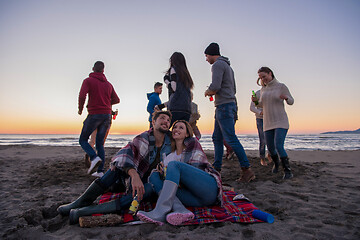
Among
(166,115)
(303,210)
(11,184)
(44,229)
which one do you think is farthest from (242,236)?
(11,184)

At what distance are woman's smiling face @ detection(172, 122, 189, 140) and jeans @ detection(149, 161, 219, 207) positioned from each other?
47 centimetres

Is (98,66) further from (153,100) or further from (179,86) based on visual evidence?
(179,86)

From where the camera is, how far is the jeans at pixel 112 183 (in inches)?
82.8

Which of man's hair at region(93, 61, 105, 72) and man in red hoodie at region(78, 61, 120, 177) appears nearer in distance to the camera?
man in red hoodie at region(78, 61, 120, 177)

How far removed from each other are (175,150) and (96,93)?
2.39m

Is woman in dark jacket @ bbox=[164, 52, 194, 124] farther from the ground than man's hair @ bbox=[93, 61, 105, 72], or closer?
closer

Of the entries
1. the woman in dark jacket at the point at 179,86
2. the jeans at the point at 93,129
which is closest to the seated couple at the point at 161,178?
the woman in dark jacket at the point at 179,86

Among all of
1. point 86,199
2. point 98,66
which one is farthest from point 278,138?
point 98,66

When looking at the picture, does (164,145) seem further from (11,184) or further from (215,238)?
(11,184)

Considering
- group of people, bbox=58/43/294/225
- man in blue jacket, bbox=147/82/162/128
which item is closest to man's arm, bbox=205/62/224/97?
group of people, bbox=58/43/294/225

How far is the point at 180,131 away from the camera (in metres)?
2.52

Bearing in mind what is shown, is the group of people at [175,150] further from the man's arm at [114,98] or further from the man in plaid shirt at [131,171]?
the man's arm at [114,98]

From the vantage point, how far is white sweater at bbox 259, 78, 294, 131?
3.84m

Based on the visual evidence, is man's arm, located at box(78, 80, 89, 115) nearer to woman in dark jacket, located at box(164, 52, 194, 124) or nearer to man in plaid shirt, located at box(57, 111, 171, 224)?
woman in dark jacket, located at box(164, 52, 194, 124)
